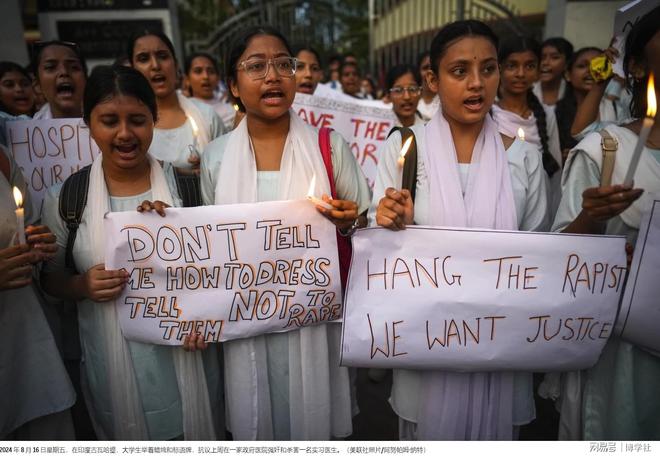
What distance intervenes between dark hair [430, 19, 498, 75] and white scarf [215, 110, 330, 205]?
0.65 metres

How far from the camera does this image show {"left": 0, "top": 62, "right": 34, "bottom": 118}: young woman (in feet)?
11.2

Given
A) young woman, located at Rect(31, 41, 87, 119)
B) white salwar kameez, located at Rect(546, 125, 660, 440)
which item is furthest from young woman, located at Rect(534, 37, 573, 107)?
young woman, located at Rect(31, 41, 87, 119)

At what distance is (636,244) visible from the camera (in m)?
1.65

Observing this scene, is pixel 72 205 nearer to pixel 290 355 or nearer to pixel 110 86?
pixel 110 86

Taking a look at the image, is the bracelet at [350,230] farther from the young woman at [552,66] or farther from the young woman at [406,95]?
the young woman at [552,66]

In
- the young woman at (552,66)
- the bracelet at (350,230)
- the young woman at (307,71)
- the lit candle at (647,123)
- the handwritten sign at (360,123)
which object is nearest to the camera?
the lit candle at (647,123)

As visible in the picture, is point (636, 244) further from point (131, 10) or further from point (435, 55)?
point (131, 10)

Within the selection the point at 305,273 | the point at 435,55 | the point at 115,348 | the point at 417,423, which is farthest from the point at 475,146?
the point at 115,348

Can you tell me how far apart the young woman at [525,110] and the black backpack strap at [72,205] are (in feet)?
9.06

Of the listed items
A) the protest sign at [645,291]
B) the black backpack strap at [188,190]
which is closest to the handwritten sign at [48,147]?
the black backpack strap at [188,190]

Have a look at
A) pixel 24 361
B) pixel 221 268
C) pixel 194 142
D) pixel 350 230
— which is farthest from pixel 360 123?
pixel 24 361

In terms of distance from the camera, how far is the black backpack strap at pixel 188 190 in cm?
202

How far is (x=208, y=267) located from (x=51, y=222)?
0.71 m

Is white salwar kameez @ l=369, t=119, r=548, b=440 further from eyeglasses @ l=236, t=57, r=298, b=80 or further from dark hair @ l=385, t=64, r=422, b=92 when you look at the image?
dark hair @ l=385, t=64, r=422, b=92
